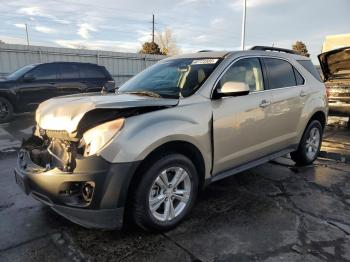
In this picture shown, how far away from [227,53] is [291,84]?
1313 mm

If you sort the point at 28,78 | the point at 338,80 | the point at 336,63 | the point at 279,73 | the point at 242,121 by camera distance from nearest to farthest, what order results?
the point at 242,121, the point at 279,73, the point at 336,63, the point at 338,80, the point at 28,78

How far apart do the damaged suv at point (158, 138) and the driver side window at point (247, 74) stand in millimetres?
13

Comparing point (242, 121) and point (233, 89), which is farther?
point (242, 121)

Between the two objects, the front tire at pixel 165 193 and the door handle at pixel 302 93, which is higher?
the door handle at pixel 302 93

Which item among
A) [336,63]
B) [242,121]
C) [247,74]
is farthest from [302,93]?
[336,63]

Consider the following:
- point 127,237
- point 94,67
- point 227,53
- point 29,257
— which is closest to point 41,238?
point 29,257

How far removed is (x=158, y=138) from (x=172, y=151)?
0.32 meters

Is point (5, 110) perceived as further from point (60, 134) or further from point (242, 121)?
point (242, 121)

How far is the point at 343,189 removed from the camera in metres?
4.63

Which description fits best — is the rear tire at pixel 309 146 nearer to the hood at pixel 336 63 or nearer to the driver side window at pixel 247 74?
the driver side window at pixel 247 74

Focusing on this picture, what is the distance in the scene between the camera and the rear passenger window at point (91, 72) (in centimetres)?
1191

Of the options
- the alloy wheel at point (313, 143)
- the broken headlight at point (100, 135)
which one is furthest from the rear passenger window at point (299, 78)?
the broken headlight at point (100, 135)

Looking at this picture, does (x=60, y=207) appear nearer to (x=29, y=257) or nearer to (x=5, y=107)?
(x=29, y=257)

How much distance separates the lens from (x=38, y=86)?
10.8 m
